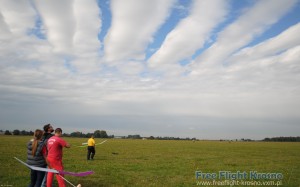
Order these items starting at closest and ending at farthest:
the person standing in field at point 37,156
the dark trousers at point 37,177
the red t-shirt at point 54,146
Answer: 1. the person standing in field at point 37,156
2. the dark trousers at point 37,177
3. the red t-shirt at point 54,146

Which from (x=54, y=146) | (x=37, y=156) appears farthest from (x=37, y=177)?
(x=54, y=146)

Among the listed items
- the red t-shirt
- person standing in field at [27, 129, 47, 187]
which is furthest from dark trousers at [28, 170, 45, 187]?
the red t-shirt

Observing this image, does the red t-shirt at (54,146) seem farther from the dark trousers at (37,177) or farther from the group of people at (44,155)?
the dark trousers at (37,177)

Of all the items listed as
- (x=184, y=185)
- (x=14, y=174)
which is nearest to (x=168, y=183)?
(x=184, y=185)

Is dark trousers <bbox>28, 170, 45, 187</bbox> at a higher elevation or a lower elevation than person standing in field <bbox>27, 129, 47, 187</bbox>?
lower

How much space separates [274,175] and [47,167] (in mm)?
12768

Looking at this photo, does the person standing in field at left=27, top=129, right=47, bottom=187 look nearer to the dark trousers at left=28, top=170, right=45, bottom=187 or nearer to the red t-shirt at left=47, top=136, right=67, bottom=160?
the dark trousers at left=28, top=170, right=45, bottom=187

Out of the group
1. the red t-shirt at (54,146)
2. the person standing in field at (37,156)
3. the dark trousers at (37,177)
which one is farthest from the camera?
the red t-shirt at (54,146)

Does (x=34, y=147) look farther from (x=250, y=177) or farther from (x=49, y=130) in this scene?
(x=250, y=177)

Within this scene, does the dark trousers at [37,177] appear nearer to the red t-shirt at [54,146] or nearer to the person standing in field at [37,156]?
the person standing in field at [37,156]

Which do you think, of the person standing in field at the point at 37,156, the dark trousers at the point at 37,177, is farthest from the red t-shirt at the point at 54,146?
the dark trousers at the point at 37,177

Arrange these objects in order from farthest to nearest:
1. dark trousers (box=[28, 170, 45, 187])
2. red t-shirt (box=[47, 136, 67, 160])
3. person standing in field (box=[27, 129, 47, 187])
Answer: red t-shirt (box=[47, 136, 67, 160]), dark trousers (box=[28, 170, 45, 187]), person standing in field (box=[27, 129, 47, 187])

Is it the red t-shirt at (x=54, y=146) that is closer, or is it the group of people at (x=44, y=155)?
the group of people at (x=44, y=155)

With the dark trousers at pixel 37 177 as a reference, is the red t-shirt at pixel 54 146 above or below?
above
